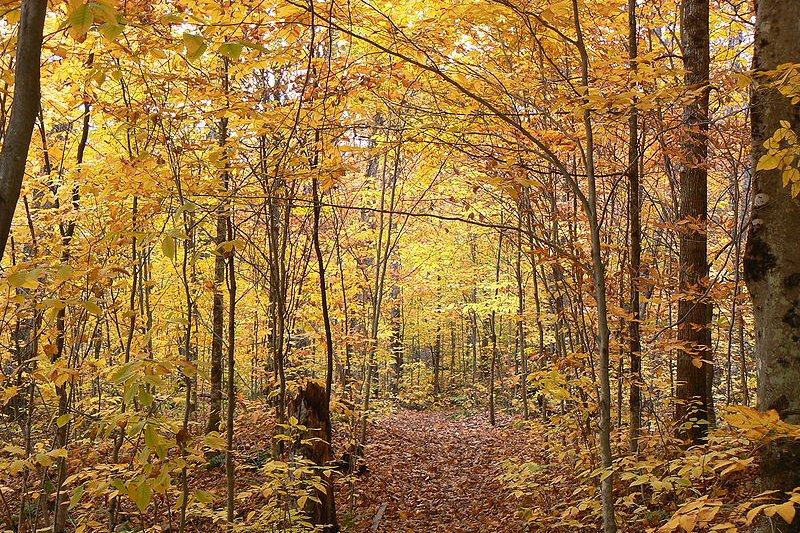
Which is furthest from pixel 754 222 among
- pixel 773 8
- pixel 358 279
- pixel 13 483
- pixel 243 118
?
pixel 13 483

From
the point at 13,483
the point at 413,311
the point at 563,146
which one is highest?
the point at 563,146

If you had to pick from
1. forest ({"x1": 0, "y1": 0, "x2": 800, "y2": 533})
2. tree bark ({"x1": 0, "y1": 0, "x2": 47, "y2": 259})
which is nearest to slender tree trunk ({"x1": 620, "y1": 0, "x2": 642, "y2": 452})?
forest ({"x1": 0, "y1": 0, "x2": 800, "y2": 533})

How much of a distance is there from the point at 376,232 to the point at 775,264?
8422 mm

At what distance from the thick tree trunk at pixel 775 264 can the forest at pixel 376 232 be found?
0.01m

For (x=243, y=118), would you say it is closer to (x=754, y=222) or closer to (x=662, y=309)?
(x=754, y=222)

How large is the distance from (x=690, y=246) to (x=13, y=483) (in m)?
11.0

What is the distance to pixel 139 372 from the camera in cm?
217

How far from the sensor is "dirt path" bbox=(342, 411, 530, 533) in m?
6.99

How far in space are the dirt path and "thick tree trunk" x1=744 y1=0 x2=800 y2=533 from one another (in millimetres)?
4059

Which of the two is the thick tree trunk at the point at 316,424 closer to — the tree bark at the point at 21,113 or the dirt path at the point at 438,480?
the dirt path at the point at 438,480

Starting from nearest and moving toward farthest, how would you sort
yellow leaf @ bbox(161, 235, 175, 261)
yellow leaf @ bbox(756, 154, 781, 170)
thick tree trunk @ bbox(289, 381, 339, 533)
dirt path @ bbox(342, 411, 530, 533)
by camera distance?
yellow leaf @ bbox(161, 235, 175, 261)
yellow leaf @ bbox(756, 154, 781, 170)
thick tree trunk @ bbox(289, 381, 339, 533)
dirt path @ bbox(342, 411, 530, 533)

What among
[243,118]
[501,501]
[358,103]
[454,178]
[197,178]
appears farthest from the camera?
[454,178]

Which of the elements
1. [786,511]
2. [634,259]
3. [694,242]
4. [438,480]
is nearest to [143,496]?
[786,511]

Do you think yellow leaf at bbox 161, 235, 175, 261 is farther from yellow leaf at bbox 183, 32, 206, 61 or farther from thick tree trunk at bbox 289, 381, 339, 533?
thick tree trunk at bbox 289, 381, 339, 533
